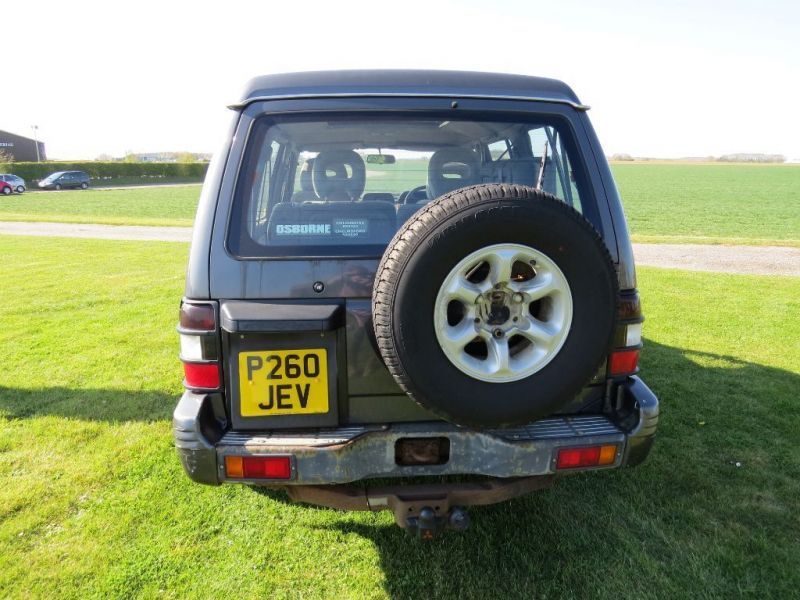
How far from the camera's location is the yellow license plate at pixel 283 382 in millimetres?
2127

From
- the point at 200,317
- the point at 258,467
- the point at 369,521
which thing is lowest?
the point at 369,521

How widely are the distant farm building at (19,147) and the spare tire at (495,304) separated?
2945 inches

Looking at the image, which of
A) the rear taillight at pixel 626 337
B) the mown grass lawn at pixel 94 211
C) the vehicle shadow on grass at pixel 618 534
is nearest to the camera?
the rear taillight at pixel 626 337

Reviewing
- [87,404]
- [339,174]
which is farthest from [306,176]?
[87,404]

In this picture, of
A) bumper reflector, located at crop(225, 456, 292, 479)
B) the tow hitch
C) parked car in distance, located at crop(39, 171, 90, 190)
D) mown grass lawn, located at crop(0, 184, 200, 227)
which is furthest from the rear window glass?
parked car in distance, located at crop(39, 171, 90, 190)

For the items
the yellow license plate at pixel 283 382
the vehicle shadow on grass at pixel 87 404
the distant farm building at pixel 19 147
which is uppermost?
the distant farm building at pixel 19 147

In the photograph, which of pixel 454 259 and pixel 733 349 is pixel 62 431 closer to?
pixel 454 259

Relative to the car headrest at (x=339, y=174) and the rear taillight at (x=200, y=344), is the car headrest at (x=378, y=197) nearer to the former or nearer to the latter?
the car headrest at (x=339, y=174)

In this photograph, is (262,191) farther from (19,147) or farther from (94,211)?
(19,147)

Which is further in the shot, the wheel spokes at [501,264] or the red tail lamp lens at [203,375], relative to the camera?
the red tail lamp lens at [203,375]

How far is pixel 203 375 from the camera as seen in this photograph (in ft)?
7.16

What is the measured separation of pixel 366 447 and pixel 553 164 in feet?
4.64

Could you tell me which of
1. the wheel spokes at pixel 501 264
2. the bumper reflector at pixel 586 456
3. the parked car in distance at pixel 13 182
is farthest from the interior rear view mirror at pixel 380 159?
the parked car in distance at pixel 13 182

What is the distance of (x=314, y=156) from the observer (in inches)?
95.6
